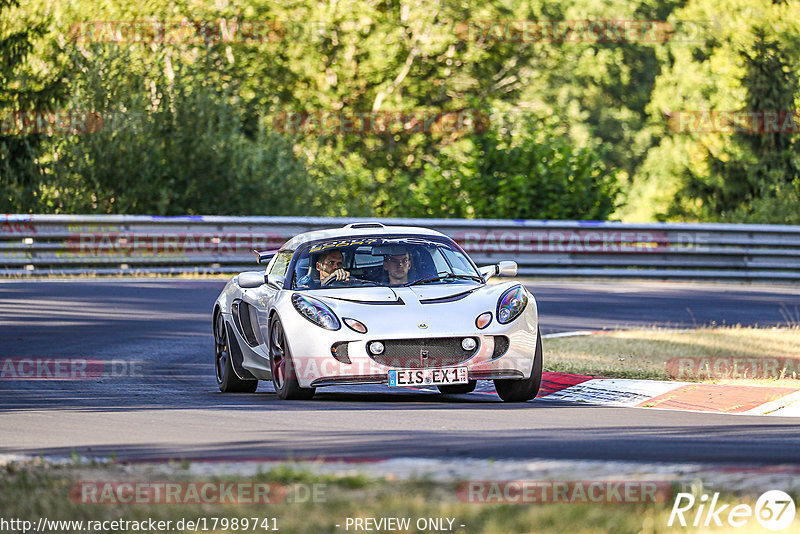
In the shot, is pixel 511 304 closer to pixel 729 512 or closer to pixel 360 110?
pixel 729 512

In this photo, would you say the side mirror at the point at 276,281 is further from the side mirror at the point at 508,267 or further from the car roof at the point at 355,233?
the side mirror at the point at 508,267

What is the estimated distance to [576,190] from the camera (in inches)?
1244

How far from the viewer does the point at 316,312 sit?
10.4 meters

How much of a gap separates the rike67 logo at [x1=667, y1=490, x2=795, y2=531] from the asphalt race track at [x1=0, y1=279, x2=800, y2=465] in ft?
4.59

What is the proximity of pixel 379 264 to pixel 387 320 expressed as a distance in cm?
123

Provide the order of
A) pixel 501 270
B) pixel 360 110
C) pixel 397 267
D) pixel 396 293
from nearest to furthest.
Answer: pixel 396 293 < pixel 397 267 < pixel 501 270 < pixel 360 110

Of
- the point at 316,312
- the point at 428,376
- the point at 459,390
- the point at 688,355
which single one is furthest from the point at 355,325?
the point at 688,355

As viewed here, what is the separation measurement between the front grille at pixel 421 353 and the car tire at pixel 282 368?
0.70 metres

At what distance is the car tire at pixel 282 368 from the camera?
34.2 feet

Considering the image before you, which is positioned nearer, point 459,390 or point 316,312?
point 316,312

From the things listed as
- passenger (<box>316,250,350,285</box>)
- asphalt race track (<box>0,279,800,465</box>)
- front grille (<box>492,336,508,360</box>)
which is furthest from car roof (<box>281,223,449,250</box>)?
front grille (<box>492,336,508,360</box>)

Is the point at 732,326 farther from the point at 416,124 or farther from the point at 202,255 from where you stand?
the point at 416,124

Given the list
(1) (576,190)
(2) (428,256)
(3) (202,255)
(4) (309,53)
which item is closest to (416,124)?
(4) (309,53)

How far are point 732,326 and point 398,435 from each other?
414 inches
